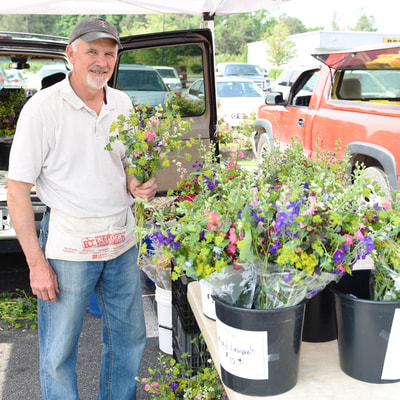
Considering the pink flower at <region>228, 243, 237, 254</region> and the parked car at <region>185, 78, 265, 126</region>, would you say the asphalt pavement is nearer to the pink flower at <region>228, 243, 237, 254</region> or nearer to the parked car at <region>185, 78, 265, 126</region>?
the pink flower at <region>228, 243, 237, 254</region>

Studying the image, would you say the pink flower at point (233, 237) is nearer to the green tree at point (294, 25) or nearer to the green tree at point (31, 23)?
the green tree at point (31, 23)

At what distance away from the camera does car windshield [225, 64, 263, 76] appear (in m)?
23.0

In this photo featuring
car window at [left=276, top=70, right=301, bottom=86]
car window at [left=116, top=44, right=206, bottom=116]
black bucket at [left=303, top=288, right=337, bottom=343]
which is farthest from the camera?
car window at [left=276, top=70, right=301, bottom=86]

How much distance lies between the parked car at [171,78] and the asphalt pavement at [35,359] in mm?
1834

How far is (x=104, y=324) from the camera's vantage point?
2.52 meters

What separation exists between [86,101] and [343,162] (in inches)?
43.3

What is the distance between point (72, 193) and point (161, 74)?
2.51m

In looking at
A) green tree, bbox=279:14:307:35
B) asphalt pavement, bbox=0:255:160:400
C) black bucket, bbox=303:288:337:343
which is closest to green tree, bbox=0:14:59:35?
green tree, bbox=279:14:307:35

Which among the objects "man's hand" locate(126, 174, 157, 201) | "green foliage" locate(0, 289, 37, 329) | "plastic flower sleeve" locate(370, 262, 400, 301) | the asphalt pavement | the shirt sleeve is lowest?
the asphalt pavement

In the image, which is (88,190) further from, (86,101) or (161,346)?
(161,346)

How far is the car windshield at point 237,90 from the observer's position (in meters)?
14.9

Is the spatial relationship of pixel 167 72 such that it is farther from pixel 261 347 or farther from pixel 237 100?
pixel 237 100

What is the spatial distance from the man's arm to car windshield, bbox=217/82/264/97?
1298cm

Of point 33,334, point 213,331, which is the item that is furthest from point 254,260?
point 33,334
